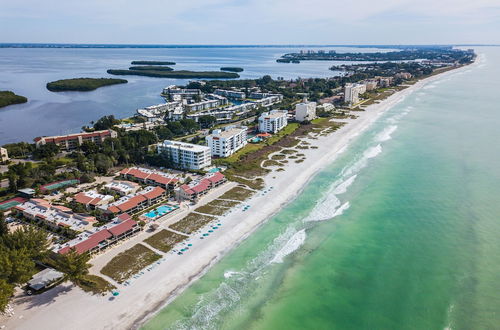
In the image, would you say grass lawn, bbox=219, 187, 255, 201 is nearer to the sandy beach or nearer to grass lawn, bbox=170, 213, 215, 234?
the sandy beach

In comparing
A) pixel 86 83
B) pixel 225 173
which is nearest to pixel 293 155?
pixel 225 173

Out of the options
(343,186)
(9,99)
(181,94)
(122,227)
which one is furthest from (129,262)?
(9,99)

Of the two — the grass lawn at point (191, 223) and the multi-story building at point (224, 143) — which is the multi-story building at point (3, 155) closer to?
the multi-story building at point (224, 143)

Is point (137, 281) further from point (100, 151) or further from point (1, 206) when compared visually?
point (100, 151)

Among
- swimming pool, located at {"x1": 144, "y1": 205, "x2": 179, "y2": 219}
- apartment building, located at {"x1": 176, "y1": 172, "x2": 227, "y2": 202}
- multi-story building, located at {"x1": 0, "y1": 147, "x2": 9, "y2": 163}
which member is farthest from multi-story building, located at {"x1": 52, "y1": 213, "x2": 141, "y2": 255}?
multi-story building, located at {"x1": 0, "y1": 147, "x2": 9, "y2": 163}

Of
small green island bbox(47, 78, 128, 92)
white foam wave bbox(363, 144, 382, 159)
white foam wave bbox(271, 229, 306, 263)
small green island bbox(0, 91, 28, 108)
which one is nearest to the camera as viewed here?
white foam wave bbox(271, 229, 306, 263)
